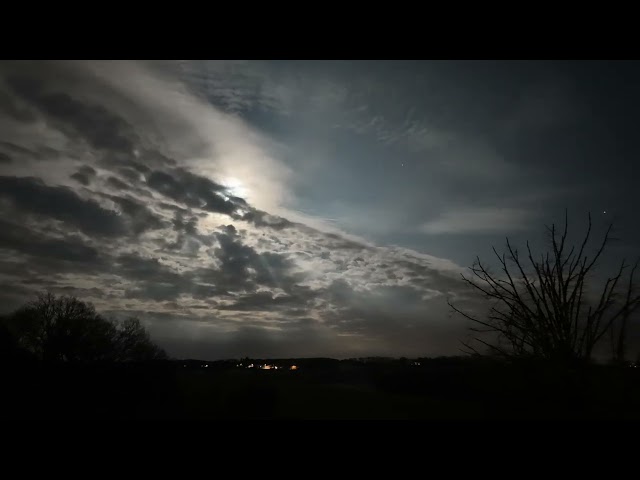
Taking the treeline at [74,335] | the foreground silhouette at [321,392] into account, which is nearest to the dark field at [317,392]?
the foreground silhouette at [321,392]

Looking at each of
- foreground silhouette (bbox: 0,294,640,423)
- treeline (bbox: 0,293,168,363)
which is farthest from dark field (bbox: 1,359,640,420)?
treeline (bbox: 0,293,168,363)

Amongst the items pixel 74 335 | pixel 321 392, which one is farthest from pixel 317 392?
pixel 74 335

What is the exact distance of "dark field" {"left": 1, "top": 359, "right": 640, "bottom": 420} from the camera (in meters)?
3.27

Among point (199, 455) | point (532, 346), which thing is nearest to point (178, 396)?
point (532, 346)

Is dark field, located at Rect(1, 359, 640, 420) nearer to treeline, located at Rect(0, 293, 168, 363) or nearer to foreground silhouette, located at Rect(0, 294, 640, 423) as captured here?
foreground silhouette, located at Rect(0, 294, 640, 423)

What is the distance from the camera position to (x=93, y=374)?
6.20 m

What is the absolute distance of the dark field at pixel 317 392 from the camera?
327 centimetres

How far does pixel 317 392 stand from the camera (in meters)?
5.81

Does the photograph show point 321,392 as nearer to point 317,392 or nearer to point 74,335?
point 317,392

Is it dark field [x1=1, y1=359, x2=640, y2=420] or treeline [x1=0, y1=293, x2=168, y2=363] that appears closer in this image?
dark field [x1=1, y1=359, x2=640, y2=420]

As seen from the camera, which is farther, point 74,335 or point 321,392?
point 74,335

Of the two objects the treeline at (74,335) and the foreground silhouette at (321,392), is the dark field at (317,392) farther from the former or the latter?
the treeline at (74,335)
